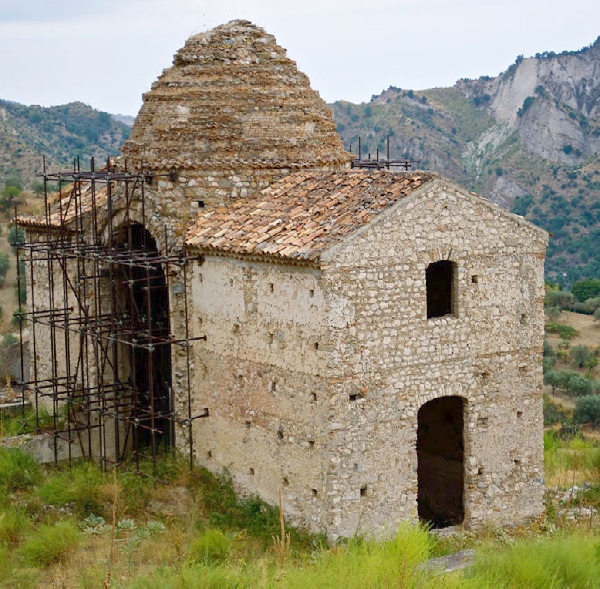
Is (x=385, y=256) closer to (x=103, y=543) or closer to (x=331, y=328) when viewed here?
(x=331, y=328)

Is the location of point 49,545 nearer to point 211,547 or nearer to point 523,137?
point 211,547

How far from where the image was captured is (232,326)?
48.1 feet

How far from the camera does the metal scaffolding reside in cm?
1559

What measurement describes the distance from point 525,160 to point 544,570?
170ft

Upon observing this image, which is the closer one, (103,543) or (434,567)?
(434,567)

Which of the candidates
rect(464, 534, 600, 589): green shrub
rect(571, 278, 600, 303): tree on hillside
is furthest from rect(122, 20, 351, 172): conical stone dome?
rect(571, 278, 600, 303): tree on hillside

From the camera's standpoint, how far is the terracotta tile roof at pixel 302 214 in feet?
43.5

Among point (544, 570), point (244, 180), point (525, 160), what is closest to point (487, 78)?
point (525, 160)

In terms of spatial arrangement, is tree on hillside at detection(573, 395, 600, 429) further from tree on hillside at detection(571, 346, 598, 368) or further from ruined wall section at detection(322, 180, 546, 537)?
ruined wall section at detection(322, 180, 546, 537)

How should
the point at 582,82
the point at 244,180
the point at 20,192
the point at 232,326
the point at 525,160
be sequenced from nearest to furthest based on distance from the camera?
1. the point at 232,326
2. the point at 244,180
3. the point at 20,192
4. the point at 525,160
5. the point at 582,82

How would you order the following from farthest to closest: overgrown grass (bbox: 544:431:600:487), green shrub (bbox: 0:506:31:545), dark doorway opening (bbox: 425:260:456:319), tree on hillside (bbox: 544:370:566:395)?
tree on hillside (bbox: 544:370:566:395) < overgrown grass (bbox: 544:431:600:487) < dark doorway opening (bbox: 425:260:456:319) < green shrub (bbox: 0:506:31:545)

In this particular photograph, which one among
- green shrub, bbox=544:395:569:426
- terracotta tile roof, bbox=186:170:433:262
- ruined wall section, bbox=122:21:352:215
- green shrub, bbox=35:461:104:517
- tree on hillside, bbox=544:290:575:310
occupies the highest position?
ruined wall section, bbox=122:21:352:215

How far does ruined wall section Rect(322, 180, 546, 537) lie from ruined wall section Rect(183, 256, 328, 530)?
35 centimetres

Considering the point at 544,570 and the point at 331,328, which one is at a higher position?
the point at 331,328
